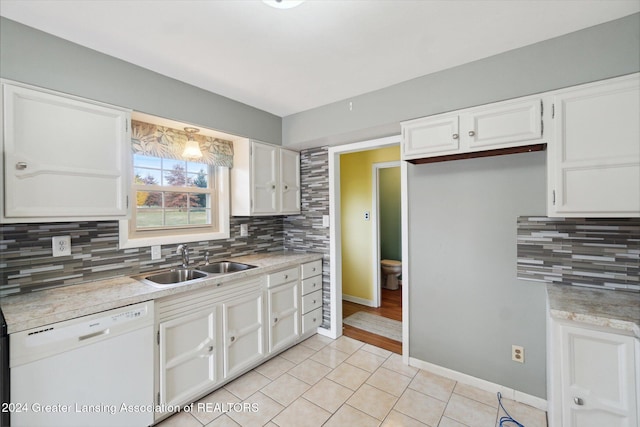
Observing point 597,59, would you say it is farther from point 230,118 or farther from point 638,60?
point 230,118

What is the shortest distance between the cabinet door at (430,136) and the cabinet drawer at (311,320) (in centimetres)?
191

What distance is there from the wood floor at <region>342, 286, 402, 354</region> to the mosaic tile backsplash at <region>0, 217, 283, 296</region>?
1.94m

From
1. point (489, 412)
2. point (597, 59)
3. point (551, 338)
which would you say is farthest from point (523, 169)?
point (489, 412)

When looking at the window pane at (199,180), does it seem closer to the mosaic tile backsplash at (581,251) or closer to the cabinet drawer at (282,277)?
the cabinet drawer at (282,277)

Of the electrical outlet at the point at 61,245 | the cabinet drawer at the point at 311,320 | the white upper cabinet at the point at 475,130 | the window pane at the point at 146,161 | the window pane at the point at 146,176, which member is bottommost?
the cabinet drawer at the point at 311,320

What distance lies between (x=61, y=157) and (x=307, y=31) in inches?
64.1

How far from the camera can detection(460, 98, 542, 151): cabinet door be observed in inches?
69.3

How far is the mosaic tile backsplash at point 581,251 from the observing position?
169cm

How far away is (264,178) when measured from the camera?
294 cm

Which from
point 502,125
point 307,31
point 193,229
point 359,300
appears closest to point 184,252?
point 193,229

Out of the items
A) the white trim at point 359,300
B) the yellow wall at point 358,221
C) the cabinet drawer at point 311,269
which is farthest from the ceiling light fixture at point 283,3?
the white trim at point 359,300

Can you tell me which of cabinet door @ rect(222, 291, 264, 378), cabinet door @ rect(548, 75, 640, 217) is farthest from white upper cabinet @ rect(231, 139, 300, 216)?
cabinet door @ rect(548, 75, 640, 217)

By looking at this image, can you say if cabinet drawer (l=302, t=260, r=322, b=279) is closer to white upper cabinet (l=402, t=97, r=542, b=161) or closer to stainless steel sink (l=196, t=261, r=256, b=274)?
stainless steel sink (l=196, t=261, r=256, b=274)

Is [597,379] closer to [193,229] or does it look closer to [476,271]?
[476,271]
